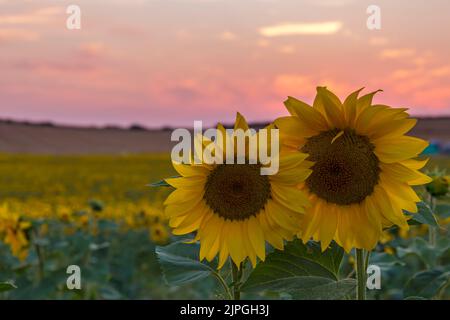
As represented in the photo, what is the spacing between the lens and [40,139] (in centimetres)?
3631

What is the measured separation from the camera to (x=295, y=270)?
1.28m

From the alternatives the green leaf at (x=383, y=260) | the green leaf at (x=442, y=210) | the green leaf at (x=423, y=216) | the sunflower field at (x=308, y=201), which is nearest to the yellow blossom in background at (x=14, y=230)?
the green leaf at (x=383, y=260)

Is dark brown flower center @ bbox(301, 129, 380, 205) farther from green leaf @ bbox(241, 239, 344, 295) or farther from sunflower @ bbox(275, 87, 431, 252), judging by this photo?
green leaf @ bbox(241, 239, 344, 295)

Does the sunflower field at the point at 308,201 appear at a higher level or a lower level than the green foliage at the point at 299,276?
higher

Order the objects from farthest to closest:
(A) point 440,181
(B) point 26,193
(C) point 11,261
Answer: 1. (B) point 26,193
2. (C) point 11,261
3. (A) point 440,181

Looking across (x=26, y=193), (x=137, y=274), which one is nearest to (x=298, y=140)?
(x=137, y=274)

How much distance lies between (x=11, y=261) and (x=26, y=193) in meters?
9.59

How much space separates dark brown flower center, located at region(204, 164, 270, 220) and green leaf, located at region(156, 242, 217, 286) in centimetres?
19

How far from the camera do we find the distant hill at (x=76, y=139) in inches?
1374

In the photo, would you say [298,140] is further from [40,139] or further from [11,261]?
[40,139]

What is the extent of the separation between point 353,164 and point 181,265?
0.44 m

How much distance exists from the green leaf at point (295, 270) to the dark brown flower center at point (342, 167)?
0.12 m

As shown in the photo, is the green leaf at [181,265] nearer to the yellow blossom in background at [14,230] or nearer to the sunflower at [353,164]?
the sunflower at [353,164]
